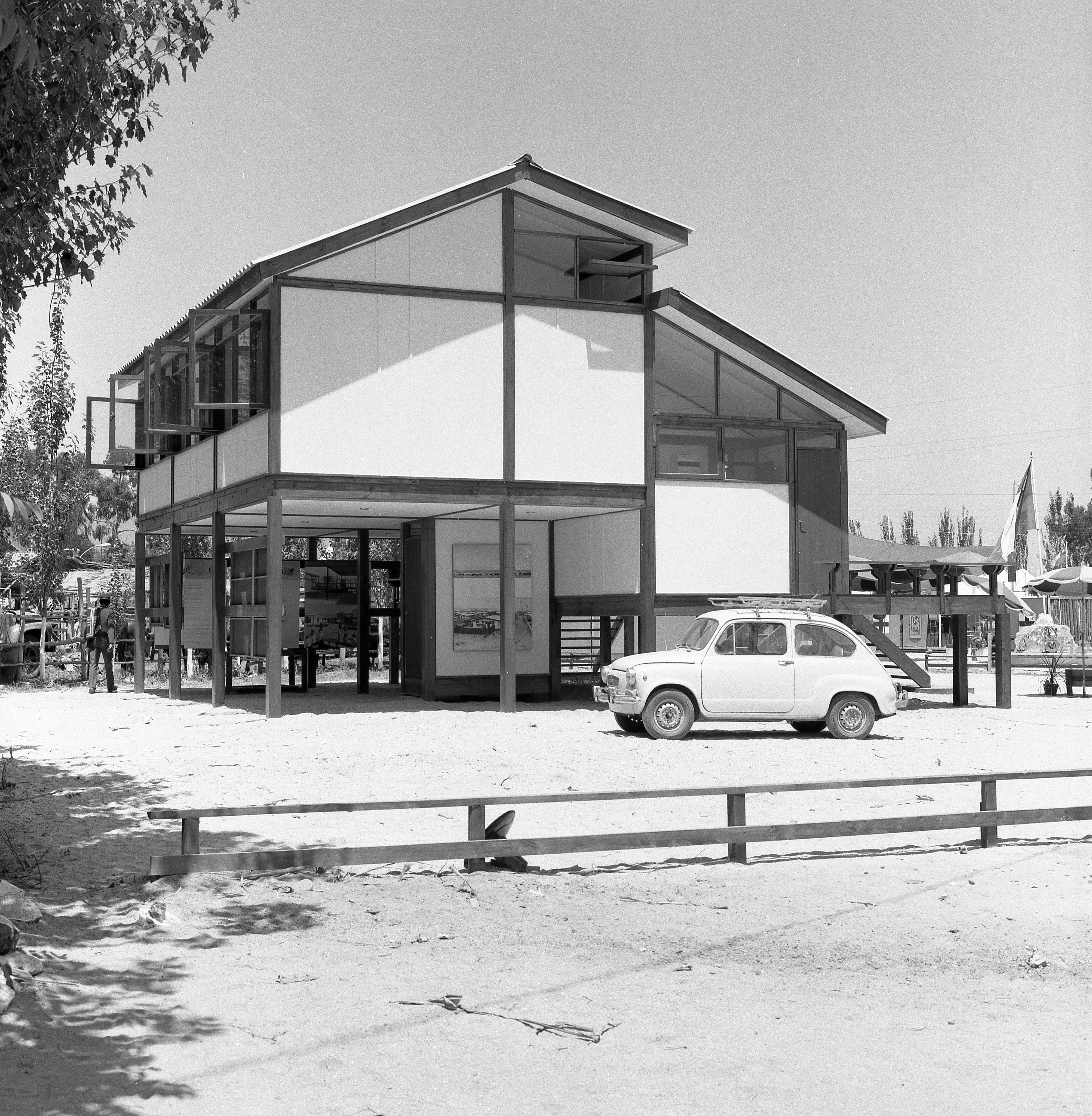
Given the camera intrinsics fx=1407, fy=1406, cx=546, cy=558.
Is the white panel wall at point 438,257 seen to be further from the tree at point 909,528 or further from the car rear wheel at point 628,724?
the tree at point 909,528

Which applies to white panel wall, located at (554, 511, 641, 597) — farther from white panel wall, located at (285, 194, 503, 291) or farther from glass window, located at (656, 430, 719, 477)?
white panel wall, located at (285, 194, 503, 291)

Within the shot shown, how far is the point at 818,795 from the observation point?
14.7 metres

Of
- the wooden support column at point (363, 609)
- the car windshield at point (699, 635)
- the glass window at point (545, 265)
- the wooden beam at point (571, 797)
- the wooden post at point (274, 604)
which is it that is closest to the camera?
the wooden beam at point (571, 797)

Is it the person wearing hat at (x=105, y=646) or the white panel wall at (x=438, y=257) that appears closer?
the white panel wall at (x=438, y=257)

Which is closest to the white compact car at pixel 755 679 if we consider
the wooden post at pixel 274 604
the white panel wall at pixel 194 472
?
the wooden post at pixel 274 604

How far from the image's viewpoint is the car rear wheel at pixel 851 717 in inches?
777

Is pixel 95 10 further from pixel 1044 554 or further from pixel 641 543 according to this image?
pixel 1044 554

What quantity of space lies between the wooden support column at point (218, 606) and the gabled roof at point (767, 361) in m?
8.34

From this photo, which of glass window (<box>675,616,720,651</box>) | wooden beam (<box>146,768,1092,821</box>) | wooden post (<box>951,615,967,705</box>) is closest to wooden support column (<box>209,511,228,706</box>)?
glass window (<box>675,616,720,651</box>)

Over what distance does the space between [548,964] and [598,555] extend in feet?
55.1

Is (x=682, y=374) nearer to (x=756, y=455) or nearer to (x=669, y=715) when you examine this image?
(x=756, y=455)

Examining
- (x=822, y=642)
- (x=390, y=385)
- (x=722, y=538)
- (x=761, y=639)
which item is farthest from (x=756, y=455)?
(x=390, y=385)

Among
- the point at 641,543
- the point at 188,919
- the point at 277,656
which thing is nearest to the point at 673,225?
the point at 641,543

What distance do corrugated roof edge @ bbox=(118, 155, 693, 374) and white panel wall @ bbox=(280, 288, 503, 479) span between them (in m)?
0.55
